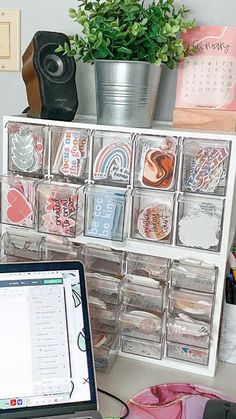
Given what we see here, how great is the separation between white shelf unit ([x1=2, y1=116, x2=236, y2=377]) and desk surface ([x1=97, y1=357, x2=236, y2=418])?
0.02 metres

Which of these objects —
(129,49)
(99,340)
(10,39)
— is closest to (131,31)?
(129,49)

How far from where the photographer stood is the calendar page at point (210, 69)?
39.9 inches

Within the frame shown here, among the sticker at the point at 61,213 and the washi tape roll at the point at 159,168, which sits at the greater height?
the washi tape roll at the point at 159,168

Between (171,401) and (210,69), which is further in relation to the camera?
(210,69)

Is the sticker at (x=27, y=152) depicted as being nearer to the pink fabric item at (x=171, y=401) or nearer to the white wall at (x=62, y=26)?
the white wall at (x=62, y=26)

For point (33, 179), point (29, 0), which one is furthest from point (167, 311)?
point (29, 0)

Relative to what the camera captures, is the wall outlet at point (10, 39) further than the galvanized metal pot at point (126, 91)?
Yes

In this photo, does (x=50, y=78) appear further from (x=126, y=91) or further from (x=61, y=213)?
(x=61, y=213)

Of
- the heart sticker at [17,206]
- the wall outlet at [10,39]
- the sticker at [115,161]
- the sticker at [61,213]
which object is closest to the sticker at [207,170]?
the sticker at [115,161]

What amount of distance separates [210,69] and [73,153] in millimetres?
318

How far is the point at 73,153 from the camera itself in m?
1.03

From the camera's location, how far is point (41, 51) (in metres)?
1.03

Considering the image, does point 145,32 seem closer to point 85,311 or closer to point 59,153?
point 59,153

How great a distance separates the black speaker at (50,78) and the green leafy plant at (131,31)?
0.27 ft
